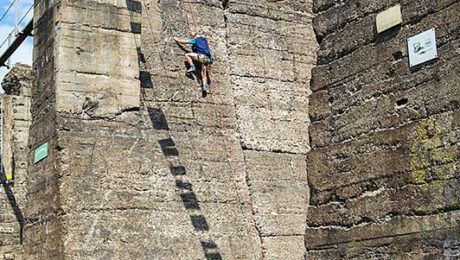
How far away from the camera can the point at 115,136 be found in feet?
30.9

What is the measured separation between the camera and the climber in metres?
10.5

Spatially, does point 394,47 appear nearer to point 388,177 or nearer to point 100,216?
point 388,177

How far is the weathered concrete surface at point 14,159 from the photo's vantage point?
39.9 feet

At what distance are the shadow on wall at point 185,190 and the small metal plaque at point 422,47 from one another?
4.68 m

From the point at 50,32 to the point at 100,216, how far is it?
102 inches

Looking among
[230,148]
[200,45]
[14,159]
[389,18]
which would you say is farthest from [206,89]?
[389,18]

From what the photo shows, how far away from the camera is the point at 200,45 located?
10539 millimetres

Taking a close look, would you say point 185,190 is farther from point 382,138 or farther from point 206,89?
point 382,138

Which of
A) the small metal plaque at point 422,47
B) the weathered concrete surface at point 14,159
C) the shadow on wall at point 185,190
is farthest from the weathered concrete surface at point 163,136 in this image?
the small metal plaque at point 422,47

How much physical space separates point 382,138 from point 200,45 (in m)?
5.19

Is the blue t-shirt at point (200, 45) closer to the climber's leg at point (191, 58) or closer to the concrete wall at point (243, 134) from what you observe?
the climber's leg at point (191, 58)

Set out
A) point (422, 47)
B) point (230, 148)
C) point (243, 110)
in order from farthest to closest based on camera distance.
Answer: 1. point (243, 110)
2. point (230, 148)
3. point (422, 47)

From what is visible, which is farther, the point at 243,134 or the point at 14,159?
the point at 14,159

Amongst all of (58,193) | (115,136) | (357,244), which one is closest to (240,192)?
(115,136)
